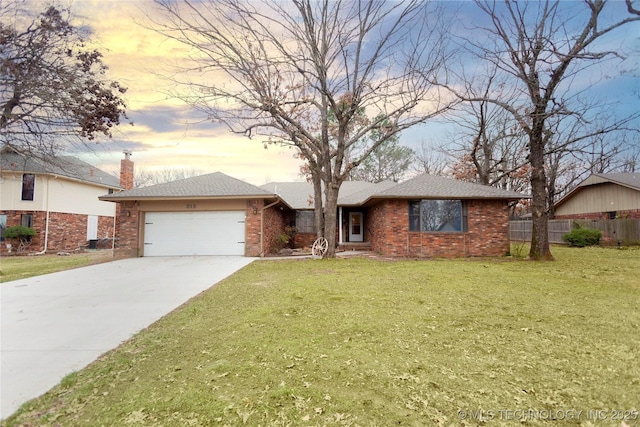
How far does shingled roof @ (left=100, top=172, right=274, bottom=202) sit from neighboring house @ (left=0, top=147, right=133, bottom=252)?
5451 millimetres

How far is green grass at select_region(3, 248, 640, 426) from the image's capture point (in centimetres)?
230

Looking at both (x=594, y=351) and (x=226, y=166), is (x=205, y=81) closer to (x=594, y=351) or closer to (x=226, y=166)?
(x=226, y=166)

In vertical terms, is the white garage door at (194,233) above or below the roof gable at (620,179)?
below

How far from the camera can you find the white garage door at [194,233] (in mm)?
13484

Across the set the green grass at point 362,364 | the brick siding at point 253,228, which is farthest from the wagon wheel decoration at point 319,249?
the green grass at point 362,364

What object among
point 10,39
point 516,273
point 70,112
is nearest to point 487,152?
Result: point 516,273

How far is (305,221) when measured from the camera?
61.0ft

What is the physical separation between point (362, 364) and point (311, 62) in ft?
37.2

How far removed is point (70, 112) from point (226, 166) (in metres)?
9.88

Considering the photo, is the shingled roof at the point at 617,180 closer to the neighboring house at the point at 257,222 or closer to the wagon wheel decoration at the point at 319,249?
the neighboring house at the point at 257,222

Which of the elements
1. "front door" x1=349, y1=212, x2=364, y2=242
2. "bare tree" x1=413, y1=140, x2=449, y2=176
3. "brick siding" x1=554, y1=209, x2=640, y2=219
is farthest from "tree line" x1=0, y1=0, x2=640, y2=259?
"bare tree" x1=413, y1=140, x2=449, y2=176

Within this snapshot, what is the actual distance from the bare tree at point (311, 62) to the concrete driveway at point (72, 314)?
6.11 meters

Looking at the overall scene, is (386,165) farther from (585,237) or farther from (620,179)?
(620,179)

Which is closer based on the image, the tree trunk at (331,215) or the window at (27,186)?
the tree trunk at (331,215)
